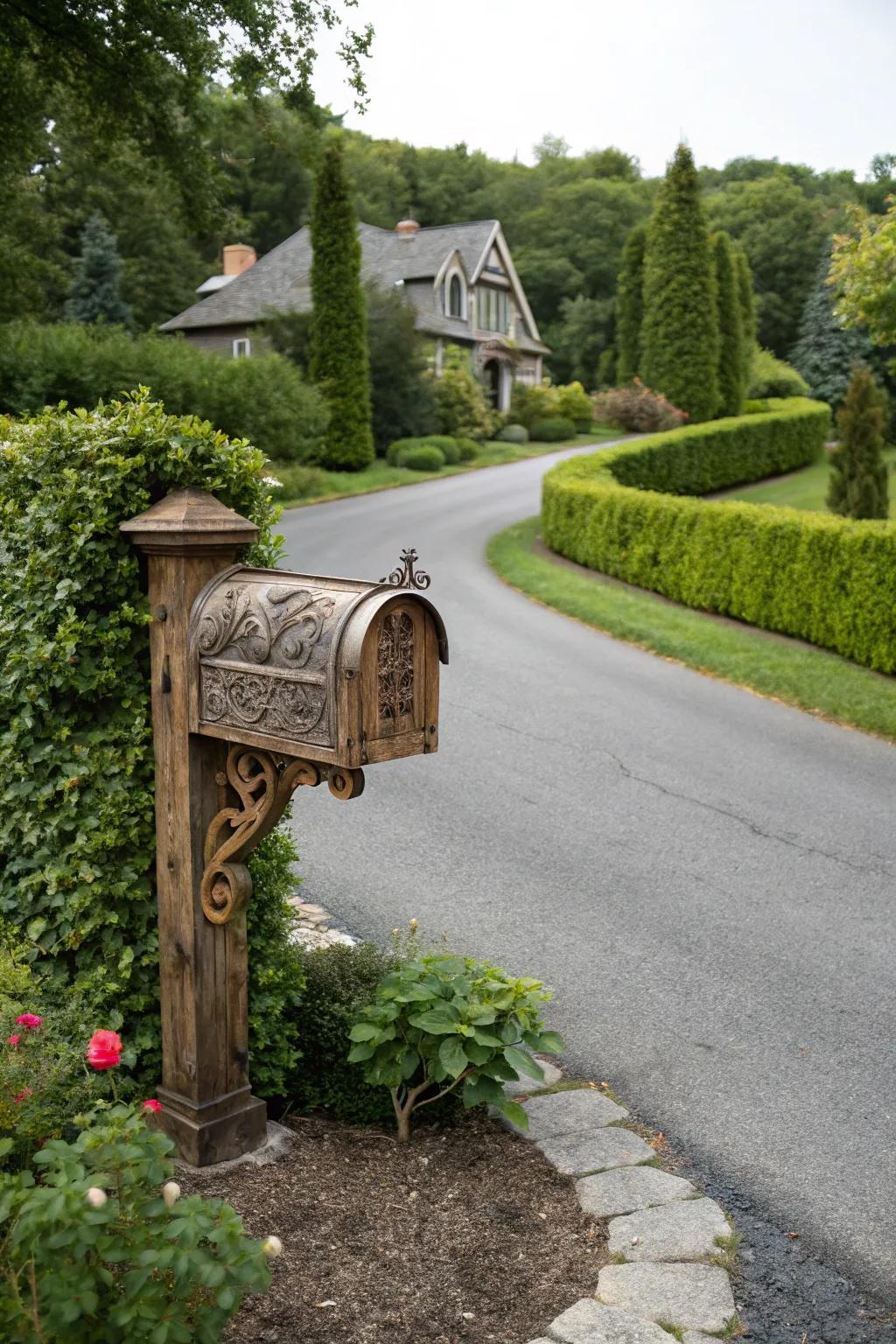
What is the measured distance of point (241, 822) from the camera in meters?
3.08

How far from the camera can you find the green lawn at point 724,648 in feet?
33.6

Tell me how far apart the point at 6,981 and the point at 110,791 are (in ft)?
1.95

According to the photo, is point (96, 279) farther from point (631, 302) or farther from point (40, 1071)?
point (40, 1071)

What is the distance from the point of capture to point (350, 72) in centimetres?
1410

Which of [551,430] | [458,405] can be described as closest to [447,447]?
[458,405]

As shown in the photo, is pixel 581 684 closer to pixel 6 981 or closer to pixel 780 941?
pixel 780 941

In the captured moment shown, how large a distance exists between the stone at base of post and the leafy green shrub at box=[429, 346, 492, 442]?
31359mm

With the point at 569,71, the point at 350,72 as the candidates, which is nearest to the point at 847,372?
the point at 350,72

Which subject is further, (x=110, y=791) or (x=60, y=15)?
(x=60, y=15)

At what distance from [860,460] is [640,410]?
15.2 m

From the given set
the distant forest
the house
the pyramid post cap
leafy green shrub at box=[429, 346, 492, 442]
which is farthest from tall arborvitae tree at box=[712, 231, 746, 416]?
the pyramid post cap

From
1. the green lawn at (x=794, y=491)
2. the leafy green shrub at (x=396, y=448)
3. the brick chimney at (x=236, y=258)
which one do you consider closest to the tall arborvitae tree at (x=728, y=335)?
the green lawn at (x=794, y=491)

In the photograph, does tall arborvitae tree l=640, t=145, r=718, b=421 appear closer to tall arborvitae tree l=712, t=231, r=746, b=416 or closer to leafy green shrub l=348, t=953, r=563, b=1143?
tall arborvitae tree l=712, t=231, r=746, b=416

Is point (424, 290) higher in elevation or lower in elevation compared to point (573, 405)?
higher
